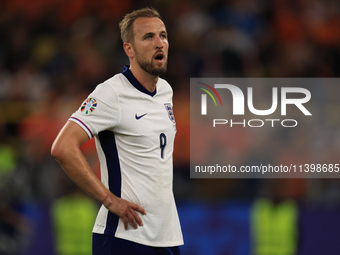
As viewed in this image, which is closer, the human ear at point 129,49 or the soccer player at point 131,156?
the soccer player at point 131,156

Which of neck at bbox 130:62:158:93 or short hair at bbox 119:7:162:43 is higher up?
short hair at bbox 119:7:162:43

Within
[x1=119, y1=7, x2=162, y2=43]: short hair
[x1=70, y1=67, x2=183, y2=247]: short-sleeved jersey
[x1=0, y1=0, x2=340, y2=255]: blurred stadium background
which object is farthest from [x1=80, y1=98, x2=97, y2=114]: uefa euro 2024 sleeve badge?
[x1=0, y1=0, x2=340, y2=255]: blurred stadium background

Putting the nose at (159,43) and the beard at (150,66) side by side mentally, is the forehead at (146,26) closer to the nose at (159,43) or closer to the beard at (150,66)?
the nose at (159,43)

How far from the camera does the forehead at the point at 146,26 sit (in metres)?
2.93

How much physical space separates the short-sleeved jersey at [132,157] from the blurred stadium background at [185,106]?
9.06 feet

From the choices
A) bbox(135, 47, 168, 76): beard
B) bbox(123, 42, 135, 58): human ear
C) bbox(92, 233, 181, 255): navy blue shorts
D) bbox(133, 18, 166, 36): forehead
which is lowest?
bbox(92, 233, 181, 255): navy blue shorts

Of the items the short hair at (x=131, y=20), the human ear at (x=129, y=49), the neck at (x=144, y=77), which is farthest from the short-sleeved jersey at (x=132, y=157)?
the short hair at (x=131, y=20)

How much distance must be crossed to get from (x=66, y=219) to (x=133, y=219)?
10.8 ft

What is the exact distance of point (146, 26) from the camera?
294cm

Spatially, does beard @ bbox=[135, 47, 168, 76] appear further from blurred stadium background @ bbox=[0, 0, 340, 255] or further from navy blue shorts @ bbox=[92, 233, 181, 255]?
blurred stadium background @ bbox=[0, 0, 340, 255]

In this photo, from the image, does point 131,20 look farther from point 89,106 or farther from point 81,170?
point 81,170

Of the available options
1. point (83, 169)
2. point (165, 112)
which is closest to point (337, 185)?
point (165, 112)

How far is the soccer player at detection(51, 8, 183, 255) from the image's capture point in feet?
8.55

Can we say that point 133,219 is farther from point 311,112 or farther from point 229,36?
point 229,36
